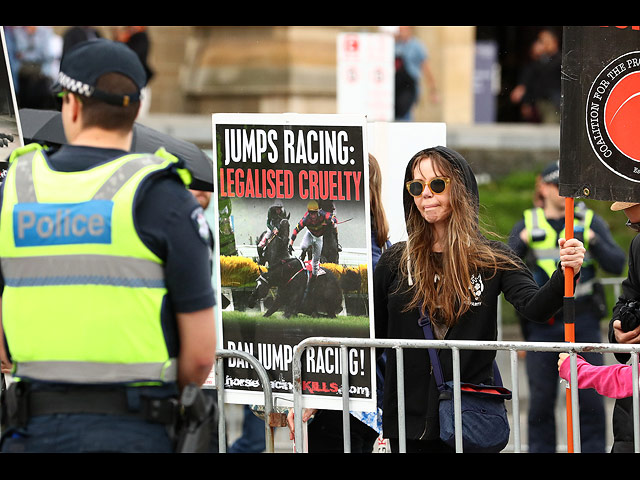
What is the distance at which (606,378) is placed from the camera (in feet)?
16.3

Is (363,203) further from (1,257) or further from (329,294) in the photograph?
(1,257)

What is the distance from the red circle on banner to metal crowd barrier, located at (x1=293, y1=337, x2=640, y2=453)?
0.98 meters

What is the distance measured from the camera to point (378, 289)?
5.33m

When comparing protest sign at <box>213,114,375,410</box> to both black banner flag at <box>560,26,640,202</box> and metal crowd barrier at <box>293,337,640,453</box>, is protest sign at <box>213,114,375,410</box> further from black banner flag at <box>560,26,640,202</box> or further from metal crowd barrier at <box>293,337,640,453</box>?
black banner flag at <box>560,26,640,202</box>

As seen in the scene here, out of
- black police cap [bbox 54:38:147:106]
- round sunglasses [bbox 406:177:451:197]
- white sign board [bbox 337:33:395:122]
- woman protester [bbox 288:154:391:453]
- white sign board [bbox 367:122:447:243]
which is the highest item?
white sign board [bbox 337:33:395:122]

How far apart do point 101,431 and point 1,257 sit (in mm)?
662

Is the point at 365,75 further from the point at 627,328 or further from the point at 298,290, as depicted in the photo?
the point at 627,328

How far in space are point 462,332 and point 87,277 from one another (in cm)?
192

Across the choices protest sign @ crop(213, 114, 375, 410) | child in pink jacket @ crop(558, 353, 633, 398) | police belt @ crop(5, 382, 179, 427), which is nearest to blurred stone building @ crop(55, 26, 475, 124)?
protest sign @ crop(213, 114, 375, 410)

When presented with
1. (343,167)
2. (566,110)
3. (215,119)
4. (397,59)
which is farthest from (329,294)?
(397,59)

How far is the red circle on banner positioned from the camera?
17.1ft

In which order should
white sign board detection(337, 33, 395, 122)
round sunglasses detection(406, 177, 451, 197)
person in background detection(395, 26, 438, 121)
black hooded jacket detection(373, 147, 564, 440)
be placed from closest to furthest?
black hooded jacket detection(373, 147, 564, 440), round sunglasses detection(406, 177, 451, 197), white sign board detection(337, 33, 395, 122), person in background detection(395, 26, 438, 121)

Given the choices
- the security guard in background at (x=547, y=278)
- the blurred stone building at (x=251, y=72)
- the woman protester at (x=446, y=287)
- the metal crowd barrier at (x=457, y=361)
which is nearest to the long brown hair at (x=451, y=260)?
the woman protester at (x=446, y=287)

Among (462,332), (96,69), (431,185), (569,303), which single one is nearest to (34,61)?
(431,185)
